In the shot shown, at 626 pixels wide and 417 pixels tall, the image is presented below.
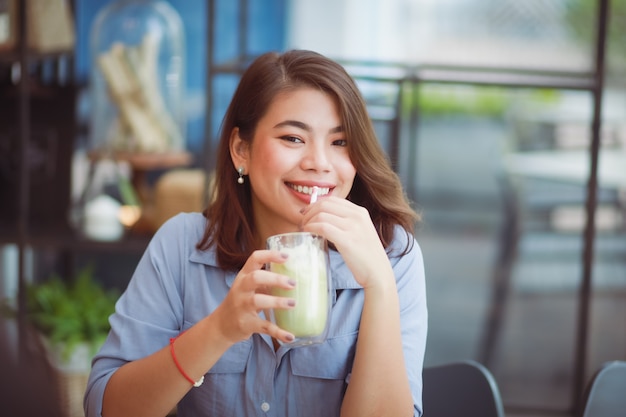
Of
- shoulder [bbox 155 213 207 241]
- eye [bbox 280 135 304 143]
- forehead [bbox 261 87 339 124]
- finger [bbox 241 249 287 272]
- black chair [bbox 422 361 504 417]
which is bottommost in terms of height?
black chair [bbox 422 361 504 417]

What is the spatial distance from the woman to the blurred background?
97 cm

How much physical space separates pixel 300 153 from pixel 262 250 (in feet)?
0.92

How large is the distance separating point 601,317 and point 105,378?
164 inches

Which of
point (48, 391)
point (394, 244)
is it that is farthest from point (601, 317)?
point (48, 391)

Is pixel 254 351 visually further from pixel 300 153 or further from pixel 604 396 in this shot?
pixel 604 396

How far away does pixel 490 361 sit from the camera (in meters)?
4.35

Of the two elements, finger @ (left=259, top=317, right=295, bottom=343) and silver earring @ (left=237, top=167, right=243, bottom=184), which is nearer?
finger @ (left=259, top=317, right=295, bottom=343)

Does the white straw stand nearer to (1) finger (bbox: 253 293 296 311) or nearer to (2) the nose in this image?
(2) the nose

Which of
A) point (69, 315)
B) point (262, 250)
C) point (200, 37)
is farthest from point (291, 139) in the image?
point (200, 37)

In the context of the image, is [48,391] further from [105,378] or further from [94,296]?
[94,296]

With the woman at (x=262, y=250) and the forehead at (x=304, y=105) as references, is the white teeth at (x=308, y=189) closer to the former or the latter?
the woman at (x=262, y=250)

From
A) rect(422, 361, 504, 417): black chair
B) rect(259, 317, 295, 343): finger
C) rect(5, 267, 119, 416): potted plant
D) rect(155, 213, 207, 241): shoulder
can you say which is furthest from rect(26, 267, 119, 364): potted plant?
rect(259, 317, 295, 343): finger

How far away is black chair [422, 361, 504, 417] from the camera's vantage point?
1.75 metres

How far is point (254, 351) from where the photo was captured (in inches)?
67.5
